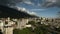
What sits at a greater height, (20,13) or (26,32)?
(20,13)

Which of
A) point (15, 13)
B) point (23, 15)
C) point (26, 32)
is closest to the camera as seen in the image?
point (26, 32)

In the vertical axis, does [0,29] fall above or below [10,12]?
below

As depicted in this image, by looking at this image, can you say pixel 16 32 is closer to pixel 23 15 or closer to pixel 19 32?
pixel 19 32

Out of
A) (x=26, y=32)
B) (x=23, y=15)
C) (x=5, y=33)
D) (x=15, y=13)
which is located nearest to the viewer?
(x=5, y=33)

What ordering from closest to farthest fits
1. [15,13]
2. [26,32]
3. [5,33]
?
1. [5,33]
2. [26,32]
3. [15,13]

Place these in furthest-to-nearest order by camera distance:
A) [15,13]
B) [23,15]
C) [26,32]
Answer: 1. [15,13]
2. [23,15]
3. [26,32]

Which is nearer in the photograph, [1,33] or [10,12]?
[1,33]

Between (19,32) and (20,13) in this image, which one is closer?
(19,32)

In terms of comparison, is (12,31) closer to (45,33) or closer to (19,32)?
(19,32)

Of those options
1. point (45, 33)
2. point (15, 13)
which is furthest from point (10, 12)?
point (45, 33)
